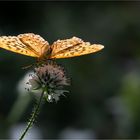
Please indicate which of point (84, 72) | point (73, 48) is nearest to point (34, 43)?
point (73, 48)

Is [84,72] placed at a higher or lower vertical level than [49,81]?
higher

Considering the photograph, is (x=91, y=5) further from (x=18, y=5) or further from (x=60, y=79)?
(x=60, y=79)

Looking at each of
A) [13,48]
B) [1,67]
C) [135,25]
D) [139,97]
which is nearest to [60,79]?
[13,48]

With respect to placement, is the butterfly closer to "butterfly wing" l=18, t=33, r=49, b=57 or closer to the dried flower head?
"butterfly wing" l=18, t=33, r=49, b=57

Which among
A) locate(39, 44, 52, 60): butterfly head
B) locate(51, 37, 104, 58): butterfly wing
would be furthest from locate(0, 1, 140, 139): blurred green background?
locate(51, 37, 104, 58): butterfly wing

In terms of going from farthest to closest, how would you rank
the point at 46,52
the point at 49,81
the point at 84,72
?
1. the point at 84,72
2. the point at 46,52
3. the point at 49,81

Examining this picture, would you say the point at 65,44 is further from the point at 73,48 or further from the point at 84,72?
the point at 84,72
